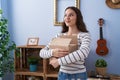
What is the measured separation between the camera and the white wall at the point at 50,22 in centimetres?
266

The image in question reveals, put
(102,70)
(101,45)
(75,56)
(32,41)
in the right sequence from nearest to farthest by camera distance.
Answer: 1. (75,56)
2. (102,70)
3. (101,45)
4. (32,41)

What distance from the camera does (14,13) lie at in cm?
315

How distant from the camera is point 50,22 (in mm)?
2955

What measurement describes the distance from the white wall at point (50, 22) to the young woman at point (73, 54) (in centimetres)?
112

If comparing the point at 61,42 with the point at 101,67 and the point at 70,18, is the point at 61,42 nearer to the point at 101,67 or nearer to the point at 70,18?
the point at 70,18

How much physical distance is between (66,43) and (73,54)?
0.09 metres

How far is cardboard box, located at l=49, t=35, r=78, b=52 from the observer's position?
1427 millimetres

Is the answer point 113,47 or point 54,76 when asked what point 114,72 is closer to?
point 113,47

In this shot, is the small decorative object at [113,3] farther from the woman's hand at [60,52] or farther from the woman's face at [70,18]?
the woman's hand at [60,52]

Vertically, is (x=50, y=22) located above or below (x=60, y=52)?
above

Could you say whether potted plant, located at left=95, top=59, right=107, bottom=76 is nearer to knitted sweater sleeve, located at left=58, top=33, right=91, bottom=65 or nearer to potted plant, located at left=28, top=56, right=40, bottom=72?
potted plant, located at left=28, top=56, right=40, bottom=72

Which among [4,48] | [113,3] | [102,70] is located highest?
[113,3]

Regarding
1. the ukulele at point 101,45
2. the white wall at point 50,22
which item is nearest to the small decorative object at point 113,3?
the white wall at point 50,22

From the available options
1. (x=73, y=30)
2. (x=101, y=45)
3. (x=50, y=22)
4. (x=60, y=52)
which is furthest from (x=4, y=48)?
(x=60, y=52)
